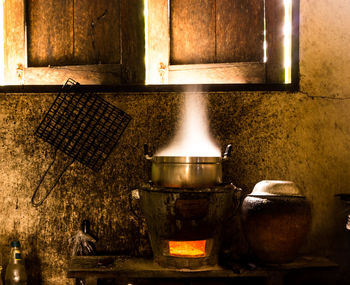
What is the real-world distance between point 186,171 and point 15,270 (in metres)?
1.99

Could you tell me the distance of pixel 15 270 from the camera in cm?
305

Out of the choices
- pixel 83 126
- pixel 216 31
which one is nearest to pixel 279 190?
pixel 216 31

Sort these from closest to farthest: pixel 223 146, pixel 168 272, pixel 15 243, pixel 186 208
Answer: pixel 186 208
pixel 168 272
pixel 15 243
pixel 223 146

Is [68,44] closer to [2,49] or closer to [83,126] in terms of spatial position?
[2,49]

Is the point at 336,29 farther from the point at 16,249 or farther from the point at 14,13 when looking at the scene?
the point at 16,249

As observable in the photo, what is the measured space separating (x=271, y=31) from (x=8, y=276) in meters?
3.62

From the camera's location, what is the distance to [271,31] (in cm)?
333

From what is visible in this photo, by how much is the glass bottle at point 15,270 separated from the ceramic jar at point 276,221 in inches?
85.2

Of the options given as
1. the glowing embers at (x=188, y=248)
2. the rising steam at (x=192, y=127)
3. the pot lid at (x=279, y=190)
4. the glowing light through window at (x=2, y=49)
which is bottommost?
the glowing embers at (x=188, y=248)

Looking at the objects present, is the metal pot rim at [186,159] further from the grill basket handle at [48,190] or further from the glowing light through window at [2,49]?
the glowing light through window at [2,49]

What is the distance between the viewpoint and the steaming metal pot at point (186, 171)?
2555mm

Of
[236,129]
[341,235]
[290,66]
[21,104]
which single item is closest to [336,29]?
[290,66]

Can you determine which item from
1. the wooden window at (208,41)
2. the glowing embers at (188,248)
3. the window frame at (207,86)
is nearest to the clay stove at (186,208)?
the glowing embers at (188,248)

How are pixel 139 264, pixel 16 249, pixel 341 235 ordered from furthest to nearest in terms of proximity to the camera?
pixel 341 235, pixel 16 249, pixel 139 264
